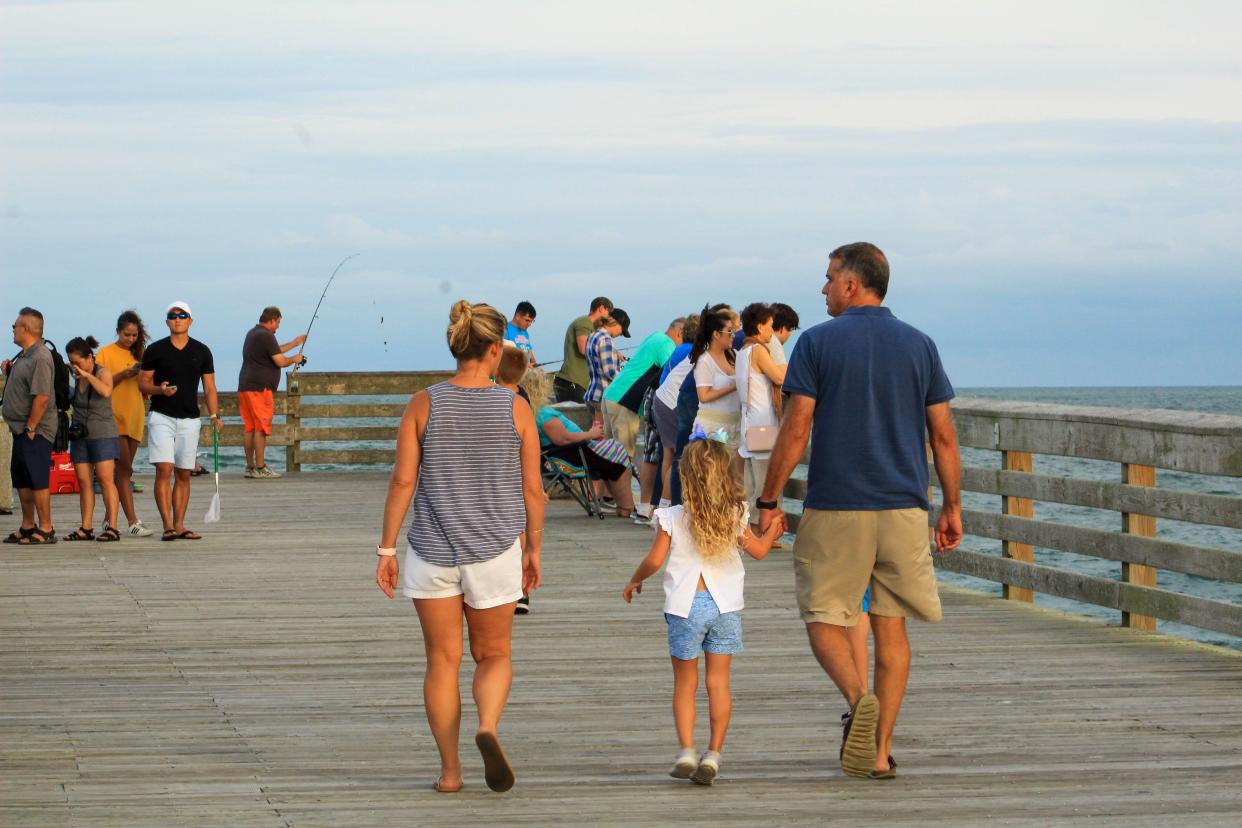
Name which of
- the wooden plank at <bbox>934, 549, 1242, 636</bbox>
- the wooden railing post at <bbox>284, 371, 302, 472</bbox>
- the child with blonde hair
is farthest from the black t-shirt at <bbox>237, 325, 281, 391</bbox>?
the child with blonde hair

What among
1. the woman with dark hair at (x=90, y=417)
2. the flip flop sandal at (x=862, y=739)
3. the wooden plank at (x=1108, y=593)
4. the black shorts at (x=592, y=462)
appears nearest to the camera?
the flip flop sandal at (x=862, y=739)

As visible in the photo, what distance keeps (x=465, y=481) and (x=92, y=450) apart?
26.3 ft

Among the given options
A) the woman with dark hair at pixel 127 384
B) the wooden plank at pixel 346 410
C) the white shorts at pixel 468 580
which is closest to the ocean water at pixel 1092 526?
the wooden plank at pixel 346 410

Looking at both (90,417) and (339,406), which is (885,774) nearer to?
(90,417)

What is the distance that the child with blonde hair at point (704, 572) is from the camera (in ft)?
18.3

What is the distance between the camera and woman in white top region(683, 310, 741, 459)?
37.1 ft

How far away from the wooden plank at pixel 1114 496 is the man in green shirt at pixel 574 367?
24.6ft

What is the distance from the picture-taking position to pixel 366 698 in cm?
710

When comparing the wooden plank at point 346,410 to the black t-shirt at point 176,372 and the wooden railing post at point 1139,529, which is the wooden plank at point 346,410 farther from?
the wooden railing post at point 1139,529

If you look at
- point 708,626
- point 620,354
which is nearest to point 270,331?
point 620,354

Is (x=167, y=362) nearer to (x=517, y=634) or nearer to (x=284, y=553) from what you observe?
(x=284, y=553)

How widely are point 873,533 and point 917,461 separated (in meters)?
0.27

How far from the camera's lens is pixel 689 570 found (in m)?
5.63

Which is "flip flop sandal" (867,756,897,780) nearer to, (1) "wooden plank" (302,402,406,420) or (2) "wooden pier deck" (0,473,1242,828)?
(2) "wooden pier deck" (0,473,1242,828)
